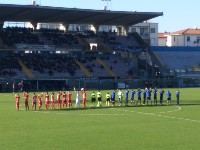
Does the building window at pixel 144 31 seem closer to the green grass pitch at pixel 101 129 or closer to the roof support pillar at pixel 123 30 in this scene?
the roof support pillar at pixel 123 30

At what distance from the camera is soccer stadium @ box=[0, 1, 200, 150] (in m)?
26.4

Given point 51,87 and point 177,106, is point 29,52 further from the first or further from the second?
point 177,106

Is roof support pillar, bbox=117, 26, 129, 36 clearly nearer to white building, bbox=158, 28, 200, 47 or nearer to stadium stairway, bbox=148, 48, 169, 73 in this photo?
stadium stairway, bbox=148, 48, 169, 73

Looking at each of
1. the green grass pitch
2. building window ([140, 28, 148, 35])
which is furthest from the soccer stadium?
building window ([140, 28, 148, 35])

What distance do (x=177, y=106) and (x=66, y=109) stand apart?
832 cm

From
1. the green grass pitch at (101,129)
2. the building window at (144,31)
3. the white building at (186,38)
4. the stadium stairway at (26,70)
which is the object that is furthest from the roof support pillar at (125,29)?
the white building at (186,38)

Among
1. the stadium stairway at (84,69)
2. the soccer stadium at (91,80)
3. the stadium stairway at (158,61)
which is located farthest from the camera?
the stadium stairway at (158,61)

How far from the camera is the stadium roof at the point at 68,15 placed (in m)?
65.2

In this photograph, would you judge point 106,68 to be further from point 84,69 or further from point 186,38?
point 186,38

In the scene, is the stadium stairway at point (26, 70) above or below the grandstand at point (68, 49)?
below

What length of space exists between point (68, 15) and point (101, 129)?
46.9 metres

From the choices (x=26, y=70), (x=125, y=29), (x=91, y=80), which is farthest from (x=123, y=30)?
(x=26, y=70)

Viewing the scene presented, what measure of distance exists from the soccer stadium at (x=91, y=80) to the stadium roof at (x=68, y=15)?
10cm

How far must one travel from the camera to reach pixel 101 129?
82.2ft
